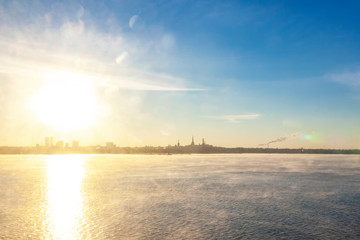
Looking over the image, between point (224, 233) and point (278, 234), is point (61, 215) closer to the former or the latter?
point (224, 233)

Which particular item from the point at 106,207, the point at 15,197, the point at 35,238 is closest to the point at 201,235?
the point at 35,238

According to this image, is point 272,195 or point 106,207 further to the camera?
point 272,195

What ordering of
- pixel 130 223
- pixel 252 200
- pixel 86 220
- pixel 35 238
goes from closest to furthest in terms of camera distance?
1. pixel 35 238
2. pixel 130 223
3. pixel 86 220
4. pixel 252 200

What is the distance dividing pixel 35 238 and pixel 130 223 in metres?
7.30

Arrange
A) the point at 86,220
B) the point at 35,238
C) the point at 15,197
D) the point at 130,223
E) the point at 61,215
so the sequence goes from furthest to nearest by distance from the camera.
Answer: the point at 15,197 → the point at 61,215 → the point at 86,220 → the point at 130,223 → the point at 35,238

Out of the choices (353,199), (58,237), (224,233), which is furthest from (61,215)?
(353,199)

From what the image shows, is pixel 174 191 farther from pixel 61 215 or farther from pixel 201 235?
pixel 201 235

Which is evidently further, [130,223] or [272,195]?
[272,195]

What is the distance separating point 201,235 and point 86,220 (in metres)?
11.3

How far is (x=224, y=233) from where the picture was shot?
22.3m

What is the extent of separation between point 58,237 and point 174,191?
23535mm

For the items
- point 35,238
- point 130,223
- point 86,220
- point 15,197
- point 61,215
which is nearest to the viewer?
point 35,238

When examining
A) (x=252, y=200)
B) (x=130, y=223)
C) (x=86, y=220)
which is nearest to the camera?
(x=130, y=223)

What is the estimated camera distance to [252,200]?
36188mm
